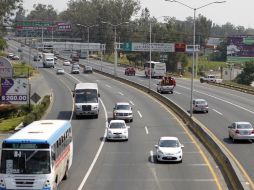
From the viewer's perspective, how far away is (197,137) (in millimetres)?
41812

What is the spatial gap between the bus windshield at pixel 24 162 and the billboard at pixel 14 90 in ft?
64.0

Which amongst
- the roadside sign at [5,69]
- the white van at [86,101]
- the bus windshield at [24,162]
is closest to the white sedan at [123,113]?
the white van at [86,101]

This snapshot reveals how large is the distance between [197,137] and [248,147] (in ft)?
17.9

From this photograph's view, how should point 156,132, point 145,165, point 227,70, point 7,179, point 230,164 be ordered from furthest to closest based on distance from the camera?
point 227,70 < point 156,132 < point 145,165 < point 230,164 < point 7,179

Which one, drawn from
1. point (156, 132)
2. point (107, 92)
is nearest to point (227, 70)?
point (107, 92)

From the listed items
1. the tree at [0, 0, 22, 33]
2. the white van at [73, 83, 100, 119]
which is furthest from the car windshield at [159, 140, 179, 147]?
the tree at [0, 0, 22, 33]

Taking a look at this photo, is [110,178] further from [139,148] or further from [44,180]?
[139,148]

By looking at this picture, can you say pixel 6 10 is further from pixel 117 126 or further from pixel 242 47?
pixel 242 47

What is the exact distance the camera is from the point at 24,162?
859 inches

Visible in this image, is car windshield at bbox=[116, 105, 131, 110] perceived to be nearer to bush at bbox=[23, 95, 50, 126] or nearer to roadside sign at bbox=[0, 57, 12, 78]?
bush at bbox=[23, 95, 50, 126]

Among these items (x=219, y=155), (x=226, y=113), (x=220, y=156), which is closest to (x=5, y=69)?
(x=226, y=113)

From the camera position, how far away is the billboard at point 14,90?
41.1 meters

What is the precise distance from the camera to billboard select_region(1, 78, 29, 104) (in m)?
41.1

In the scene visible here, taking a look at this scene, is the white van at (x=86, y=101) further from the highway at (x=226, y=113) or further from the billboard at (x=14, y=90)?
the billboard at (x=14, y=90)
